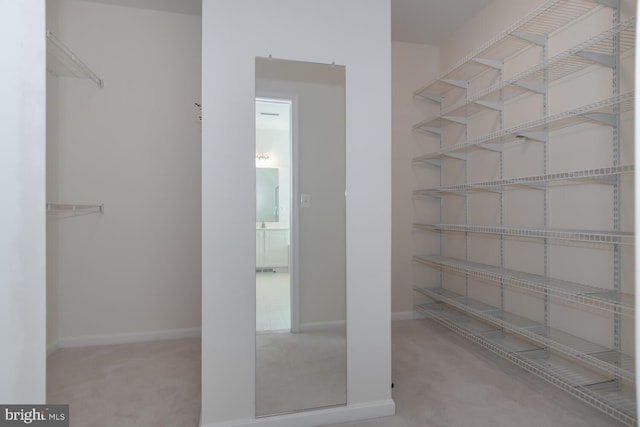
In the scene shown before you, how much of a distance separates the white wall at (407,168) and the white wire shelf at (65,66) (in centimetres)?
257

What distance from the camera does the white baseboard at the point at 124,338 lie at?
9.04 feet

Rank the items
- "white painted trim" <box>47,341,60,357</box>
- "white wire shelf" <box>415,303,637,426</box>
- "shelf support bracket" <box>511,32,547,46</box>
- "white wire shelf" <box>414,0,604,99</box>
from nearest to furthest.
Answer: "white wire shelf" <box>415,303,637,426</box> → "white wire shelf" <box>414,0,604,99</box> → "shelf support bracket" <box>511,32,547,46</box> → "white painted trim" <box>47,341,60,357</box>

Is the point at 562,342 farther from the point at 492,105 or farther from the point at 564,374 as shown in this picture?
the point at 492,105

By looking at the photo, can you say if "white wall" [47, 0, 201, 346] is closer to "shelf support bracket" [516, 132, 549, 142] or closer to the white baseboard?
the white baseboard

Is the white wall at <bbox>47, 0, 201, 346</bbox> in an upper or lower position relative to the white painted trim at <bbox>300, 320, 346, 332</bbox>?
upper

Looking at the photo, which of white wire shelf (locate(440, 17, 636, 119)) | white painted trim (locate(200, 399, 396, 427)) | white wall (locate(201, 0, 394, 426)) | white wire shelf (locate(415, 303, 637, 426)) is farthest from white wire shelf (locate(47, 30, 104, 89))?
white wire shelf (locate(415, 303, 637, 426))

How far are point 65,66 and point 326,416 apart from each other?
9.83 ft

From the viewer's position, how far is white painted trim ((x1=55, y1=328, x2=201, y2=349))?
2760mm

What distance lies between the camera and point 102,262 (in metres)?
2.82

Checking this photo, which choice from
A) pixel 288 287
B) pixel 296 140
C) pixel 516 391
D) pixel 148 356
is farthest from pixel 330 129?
pixel 148 356

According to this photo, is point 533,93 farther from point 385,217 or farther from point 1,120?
point 1,120

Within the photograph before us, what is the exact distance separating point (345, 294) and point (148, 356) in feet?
5.72

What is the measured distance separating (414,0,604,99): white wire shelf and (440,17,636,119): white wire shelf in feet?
0.74

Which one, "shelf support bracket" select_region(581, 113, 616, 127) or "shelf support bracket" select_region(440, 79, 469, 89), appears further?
"shelf support bracket" select_region(440, 79, 469, 89)
